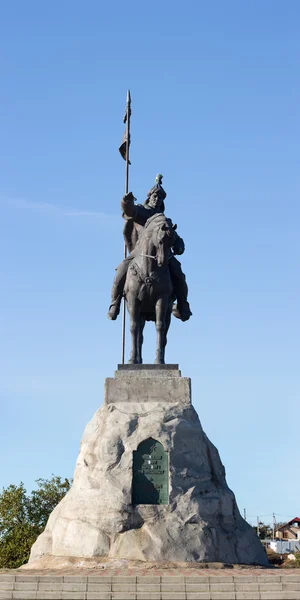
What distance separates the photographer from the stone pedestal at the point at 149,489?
38.7 feet

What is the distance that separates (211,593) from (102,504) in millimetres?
2993

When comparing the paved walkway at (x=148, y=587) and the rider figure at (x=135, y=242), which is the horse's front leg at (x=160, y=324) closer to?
the rider figure at (x=135, y=242)

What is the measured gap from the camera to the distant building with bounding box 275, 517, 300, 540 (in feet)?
180

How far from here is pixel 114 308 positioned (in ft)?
49.7

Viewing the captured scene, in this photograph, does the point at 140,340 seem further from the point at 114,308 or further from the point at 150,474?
the point at 150,474

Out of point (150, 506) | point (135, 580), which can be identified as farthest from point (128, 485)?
point (135, 580)

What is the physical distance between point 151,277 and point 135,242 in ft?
5.68

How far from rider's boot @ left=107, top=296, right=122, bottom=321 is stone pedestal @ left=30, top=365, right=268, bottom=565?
1.68m

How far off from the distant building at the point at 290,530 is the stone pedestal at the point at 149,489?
145 ft

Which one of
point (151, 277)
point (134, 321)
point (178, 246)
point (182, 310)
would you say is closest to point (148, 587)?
point (134, 321)

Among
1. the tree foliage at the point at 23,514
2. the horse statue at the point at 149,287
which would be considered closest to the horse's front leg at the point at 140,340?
the horse statue at the point at 149,287

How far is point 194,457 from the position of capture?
1295 centimetres

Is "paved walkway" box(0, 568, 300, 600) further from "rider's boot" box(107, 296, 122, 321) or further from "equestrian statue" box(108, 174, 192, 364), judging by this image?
"rider's boot" box(107, 296, 122, 321)

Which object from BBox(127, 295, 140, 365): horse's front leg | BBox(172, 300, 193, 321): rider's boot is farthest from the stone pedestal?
BBox(172, 300, 193, 321): rider's boot
